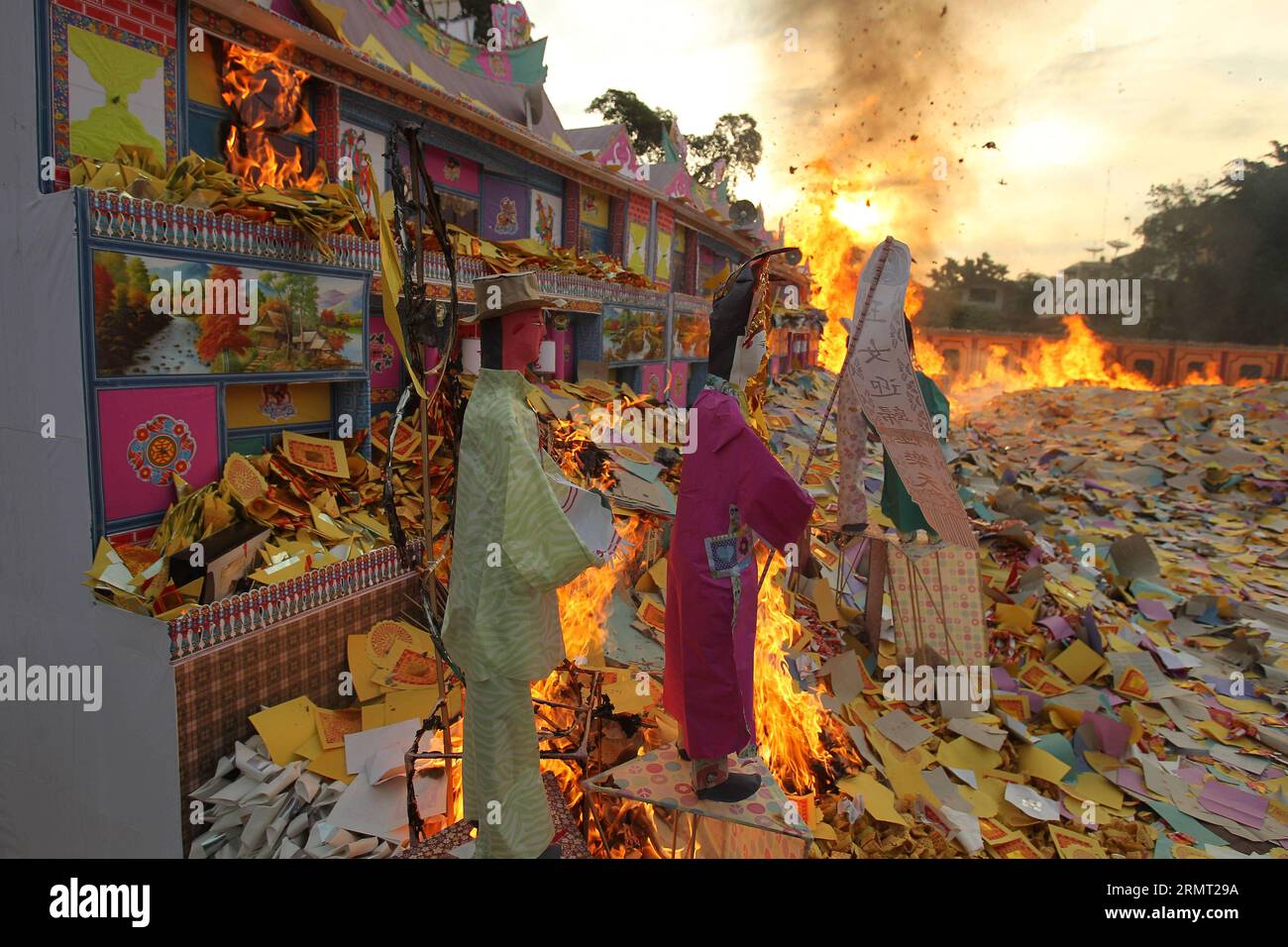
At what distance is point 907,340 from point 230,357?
4.82 m

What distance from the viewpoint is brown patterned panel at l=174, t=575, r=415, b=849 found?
13.1 feet

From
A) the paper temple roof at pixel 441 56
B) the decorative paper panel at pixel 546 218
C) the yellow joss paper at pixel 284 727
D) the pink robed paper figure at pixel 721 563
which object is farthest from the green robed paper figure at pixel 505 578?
the decorative paper panel at pixel 546 218

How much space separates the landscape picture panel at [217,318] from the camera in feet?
14.6

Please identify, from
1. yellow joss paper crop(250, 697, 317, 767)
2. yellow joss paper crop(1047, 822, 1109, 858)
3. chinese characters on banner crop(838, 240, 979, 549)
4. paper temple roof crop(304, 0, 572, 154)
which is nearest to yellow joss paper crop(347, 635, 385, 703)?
yellow joss paper crop(250, 697, 317, 767)

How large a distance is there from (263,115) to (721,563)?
643 cm

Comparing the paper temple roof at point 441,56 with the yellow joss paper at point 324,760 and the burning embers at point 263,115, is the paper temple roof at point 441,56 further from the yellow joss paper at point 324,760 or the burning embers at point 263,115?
the yellow joss paper at point 324,760

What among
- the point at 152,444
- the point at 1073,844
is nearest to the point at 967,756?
the point at 1073,844

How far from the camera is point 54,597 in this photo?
4.61 m

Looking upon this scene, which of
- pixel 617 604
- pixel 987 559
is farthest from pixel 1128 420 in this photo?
pixel 617 604

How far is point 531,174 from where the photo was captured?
37.3ft

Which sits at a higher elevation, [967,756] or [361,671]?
[361,671]

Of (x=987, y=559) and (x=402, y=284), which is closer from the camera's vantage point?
(x=402, y=284)

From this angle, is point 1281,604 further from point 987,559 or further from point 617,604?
point 617,604

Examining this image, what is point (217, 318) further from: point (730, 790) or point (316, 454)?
point (730, 790)
